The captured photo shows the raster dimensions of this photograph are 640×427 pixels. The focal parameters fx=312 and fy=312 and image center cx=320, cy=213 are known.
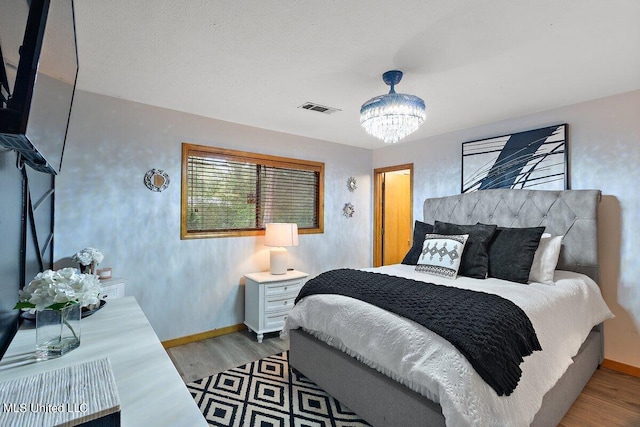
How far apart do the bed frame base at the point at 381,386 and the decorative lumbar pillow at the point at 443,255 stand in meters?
0.98

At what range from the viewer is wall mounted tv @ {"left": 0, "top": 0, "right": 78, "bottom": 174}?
29.4 inches

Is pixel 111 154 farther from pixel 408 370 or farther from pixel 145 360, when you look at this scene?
pixel 408 370

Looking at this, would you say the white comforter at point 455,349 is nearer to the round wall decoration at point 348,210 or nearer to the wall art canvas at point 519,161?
the wall art canvas at point 519,161

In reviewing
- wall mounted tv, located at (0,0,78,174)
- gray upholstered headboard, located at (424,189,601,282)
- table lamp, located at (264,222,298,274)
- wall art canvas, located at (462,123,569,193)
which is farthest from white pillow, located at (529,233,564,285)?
wall mounted tv, located at (0,0,78,174)

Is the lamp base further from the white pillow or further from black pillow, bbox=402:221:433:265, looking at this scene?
the white pillow

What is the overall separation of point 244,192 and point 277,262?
904mm

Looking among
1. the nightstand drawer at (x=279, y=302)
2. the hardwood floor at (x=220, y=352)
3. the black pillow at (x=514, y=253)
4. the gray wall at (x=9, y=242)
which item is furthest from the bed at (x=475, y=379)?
the gray wall at (x=9, y=242)

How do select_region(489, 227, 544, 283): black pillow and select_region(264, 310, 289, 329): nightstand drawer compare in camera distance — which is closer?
select_region(489, 227, 544, 283): black pillow

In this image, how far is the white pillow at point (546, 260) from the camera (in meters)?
2.45

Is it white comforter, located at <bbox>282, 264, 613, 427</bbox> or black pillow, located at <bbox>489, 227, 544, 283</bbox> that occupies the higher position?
black pillow, located at <bbox>489, 227, 544, 283</bbox>

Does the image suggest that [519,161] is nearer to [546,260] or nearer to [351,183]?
[546,260]

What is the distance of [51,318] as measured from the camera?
117 centimetres

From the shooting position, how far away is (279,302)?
11.1 ft

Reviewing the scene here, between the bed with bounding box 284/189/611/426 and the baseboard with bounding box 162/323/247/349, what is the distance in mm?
1180
